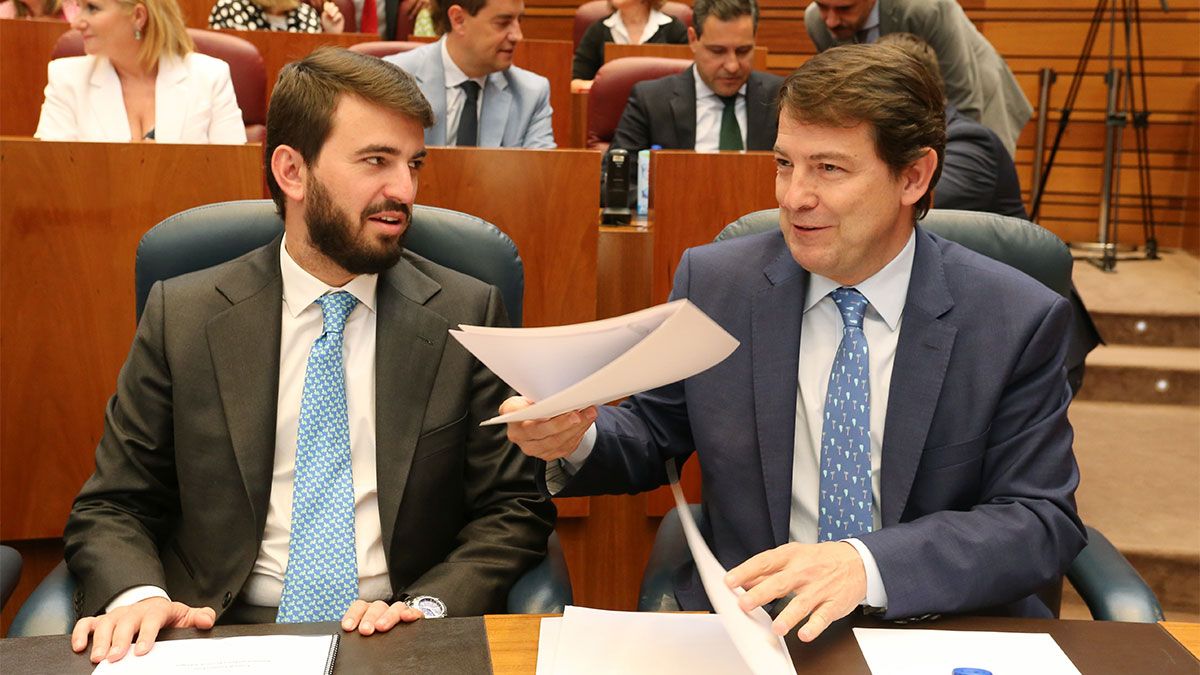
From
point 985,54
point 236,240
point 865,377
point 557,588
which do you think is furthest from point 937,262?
point 985,54

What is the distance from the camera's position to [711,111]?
4.59 m

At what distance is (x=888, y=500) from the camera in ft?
5.47

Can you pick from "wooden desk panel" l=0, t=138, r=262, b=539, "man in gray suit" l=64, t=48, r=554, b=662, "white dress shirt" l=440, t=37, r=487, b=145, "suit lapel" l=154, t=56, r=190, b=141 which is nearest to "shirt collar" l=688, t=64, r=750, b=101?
"white dress shirt" l=440, t=37, r=487, b=145

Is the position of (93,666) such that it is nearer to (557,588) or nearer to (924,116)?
(557,588)

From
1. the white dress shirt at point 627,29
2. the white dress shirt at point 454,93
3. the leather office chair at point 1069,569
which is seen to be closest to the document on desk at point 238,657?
the leather office chair at point 1069,569

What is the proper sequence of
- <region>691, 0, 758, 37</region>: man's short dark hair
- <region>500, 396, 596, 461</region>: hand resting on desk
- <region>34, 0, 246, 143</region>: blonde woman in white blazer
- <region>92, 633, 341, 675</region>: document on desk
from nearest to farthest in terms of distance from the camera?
1. <region>92, 633, 341, 675</region>: document on desk
2. <region>500, 396, 596, 461</region>: hand resting on desk
3. <region>34, 0, 246, 143</region>: blonde woman in white blazer
4. <region>691, 0, 758, 37</region>: man's short dark hair

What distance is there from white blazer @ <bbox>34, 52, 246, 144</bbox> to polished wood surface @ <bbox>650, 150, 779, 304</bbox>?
5.17 feet

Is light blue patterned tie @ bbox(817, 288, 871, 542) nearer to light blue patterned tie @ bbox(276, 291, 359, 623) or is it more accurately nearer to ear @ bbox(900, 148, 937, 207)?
ear @ bbox(900, 148, 937, 207)

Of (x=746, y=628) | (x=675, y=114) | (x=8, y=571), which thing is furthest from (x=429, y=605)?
(x=675, y=114)

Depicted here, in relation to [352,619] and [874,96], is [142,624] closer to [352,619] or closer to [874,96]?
[352,619]

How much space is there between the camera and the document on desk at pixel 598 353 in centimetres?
115

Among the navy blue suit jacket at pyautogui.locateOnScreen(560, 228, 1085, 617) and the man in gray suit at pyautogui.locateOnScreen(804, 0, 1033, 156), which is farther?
the man in gray suit at pyautogui.locateOnScreen(804, 0, 1033, 156)

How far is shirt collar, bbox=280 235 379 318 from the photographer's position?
6.33 feet

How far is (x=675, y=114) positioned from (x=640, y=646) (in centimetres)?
344
